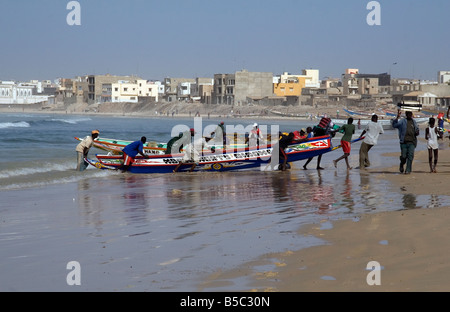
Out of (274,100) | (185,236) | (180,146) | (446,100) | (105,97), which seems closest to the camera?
(185,236)

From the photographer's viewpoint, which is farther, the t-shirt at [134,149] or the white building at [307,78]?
the white building at [307,78]

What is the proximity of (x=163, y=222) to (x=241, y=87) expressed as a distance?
136261 millimetres

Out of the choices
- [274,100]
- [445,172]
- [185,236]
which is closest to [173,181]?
[445,172]

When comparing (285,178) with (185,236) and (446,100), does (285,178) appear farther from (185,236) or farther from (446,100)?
(446,100)

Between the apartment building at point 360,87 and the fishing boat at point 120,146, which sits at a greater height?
the apartment building at point 360,87

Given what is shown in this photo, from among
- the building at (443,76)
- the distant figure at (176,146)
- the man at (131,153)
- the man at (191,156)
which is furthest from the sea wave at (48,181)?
the building at (443,76)

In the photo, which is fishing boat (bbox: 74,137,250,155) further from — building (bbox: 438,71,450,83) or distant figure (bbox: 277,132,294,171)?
building (bbox: 438,71,450,83)

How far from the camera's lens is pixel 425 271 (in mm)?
6102

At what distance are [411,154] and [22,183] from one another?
34.6 ft

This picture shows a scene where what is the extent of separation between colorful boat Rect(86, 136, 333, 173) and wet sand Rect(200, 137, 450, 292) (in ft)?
31.9

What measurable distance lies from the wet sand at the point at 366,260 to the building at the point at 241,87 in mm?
134026

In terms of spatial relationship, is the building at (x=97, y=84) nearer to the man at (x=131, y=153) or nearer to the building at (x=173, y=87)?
the building at (x=173, y=87)

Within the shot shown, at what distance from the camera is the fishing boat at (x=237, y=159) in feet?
62.9

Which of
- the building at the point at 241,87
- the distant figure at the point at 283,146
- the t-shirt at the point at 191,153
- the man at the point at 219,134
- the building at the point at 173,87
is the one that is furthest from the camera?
the building at the point at 173,87
